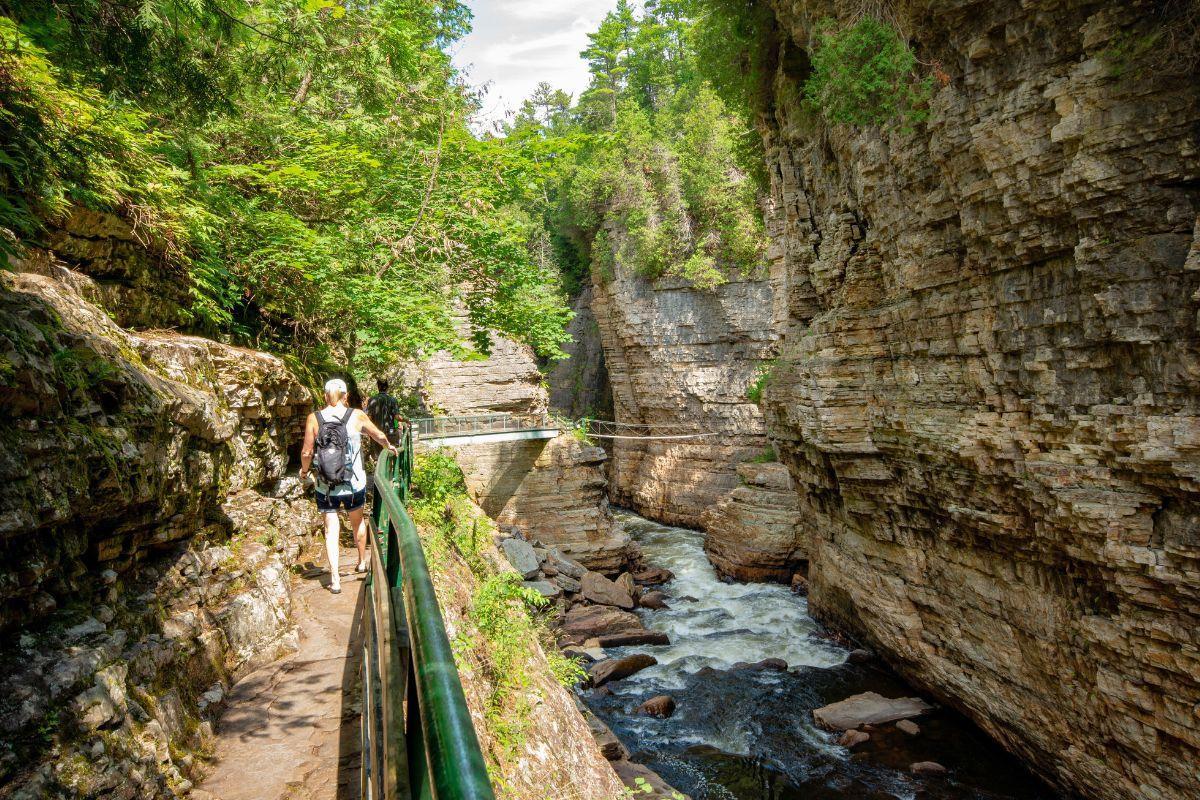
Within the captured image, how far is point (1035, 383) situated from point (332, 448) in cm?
824

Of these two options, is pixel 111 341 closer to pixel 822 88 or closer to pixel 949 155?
pixel 949 155

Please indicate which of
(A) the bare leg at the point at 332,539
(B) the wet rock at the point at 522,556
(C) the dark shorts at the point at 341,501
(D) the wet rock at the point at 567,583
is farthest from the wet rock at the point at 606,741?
(D) the wet rock at the point at 567,583

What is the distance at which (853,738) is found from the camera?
1005 cm

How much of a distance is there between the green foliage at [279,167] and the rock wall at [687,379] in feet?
51.0

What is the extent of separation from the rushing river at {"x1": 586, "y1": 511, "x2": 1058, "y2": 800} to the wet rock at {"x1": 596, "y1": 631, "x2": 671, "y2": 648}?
0.66ft

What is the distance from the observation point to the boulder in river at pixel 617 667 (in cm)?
1234

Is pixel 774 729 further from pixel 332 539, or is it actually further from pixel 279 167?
pixel 279 167

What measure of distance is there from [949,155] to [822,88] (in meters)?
3.12

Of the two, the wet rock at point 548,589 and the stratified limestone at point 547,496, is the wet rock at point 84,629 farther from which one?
the stratified limestone at point 547,496

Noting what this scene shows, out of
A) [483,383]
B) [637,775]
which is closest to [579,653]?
[637,775]

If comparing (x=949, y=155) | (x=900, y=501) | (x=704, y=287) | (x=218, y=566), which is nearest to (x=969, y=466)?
(x=900, y=501)

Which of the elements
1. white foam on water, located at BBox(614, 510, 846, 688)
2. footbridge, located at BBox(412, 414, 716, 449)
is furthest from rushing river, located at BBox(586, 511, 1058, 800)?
footbridge, located at BBox(412, 414, 716, 449)

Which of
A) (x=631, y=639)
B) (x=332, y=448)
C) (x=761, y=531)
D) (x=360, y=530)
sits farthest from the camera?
(x=761, y=531)

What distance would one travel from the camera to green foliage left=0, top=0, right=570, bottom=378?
13.4ft
